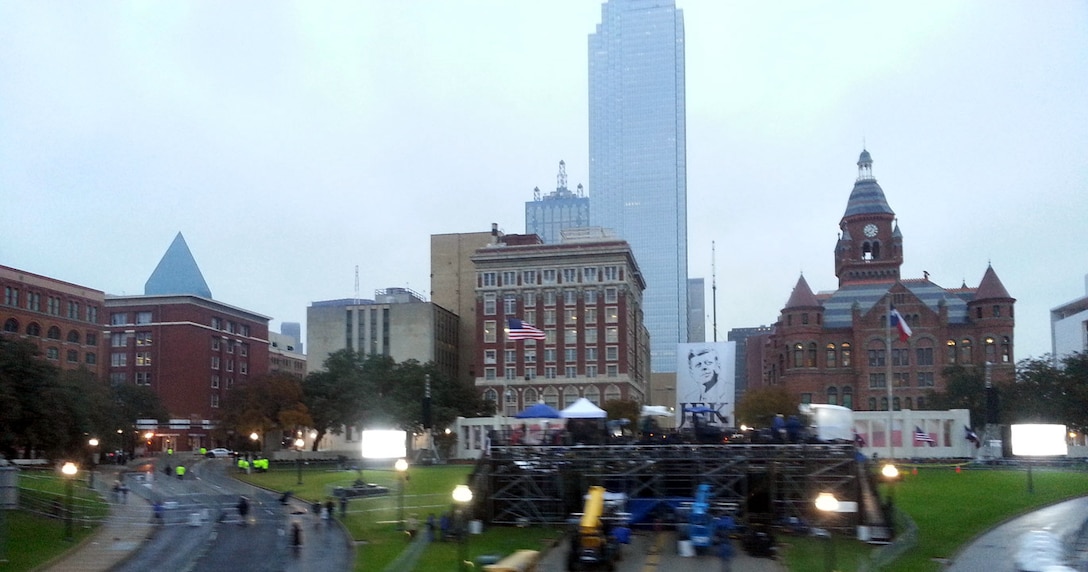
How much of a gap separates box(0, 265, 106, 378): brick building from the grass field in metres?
48.8

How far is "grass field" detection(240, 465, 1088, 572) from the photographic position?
33281 mm

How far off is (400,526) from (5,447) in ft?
62.7

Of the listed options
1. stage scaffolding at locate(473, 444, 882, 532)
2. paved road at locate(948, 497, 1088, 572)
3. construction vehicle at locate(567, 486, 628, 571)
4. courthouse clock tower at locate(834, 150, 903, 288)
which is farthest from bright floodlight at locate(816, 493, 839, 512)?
courthouse clock tower at locate(834, 150, 903, 288)

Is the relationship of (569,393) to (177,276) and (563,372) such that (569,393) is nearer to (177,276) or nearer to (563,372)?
(563,372)

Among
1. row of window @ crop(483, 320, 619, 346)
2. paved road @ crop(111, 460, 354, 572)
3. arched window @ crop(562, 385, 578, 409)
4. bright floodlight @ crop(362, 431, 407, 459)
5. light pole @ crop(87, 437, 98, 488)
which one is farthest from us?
row of window @ crop(483, 320, 619, 346)

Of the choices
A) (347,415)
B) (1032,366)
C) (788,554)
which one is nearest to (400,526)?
(788,554)

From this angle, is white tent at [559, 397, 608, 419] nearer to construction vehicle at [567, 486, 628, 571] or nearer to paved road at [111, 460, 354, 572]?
paved road at [111, 460, 354, 572]

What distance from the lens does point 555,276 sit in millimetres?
135000

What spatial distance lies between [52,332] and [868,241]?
104 metres

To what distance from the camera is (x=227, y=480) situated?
7469 cm

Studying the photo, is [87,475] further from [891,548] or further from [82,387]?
[891,548]


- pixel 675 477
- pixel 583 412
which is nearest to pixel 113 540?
pixel 583 412

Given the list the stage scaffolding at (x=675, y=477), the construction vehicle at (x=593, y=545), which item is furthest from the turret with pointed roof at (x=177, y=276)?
the construction vehicle at (x=593, y=545)

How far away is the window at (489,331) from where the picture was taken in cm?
13562
